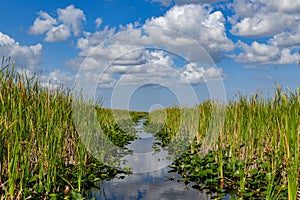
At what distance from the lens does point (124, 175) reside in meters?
7.66

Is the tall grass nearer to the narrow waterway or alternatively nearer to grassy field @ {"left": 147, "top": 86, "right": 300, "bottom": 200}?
the narrow waterway

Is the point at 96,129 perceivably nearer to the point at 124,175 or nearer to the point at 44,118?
the point at 124,175

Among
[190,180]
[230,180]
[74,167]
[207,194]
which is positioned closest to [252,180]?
[230,180]

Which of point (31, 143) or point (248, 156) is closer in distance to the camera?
point (31, 143)

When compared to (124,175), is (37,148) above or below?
above

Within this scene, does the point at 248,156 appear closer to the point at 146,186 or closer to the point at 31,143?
the point at 146,186

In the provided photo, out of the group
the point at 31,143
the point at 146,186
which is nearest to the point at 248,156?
the point at 146,186

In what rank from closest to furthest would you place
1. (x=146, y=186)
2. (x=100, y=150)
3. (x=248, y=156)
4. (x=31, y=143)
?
1. (x=31, y=143)
2. (x=248, y=156)
3. (x=146, y=186)
4. (x=100, y=150)

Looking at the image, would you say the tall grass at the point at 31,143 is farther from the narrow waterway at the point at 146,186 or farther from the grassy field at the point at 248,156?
the grassy field at the point at 248,156

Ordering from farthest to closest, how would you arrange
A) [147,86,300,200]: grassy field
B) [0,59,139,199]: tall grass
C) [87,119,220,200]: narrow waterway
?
1. [87,119,220,200]: narrow waterway
2. [147,86,300,200]: grassy field
3. [0,59,139,199]: tall grass

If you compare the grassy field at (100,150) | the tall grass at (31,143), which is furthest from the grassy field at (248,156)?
the tall grass at (31,143)

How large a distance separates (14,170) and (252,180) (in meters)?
3.64

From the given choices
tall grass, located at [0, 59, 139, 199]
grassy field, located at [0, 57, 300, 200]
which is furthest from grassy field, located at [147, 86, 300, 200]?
tall grass, located at [0, 59, 139, 199]

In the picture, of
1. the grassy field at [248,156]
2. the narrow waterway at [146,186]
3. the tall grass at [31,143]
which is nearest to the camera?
the tall grass at [31,143]
